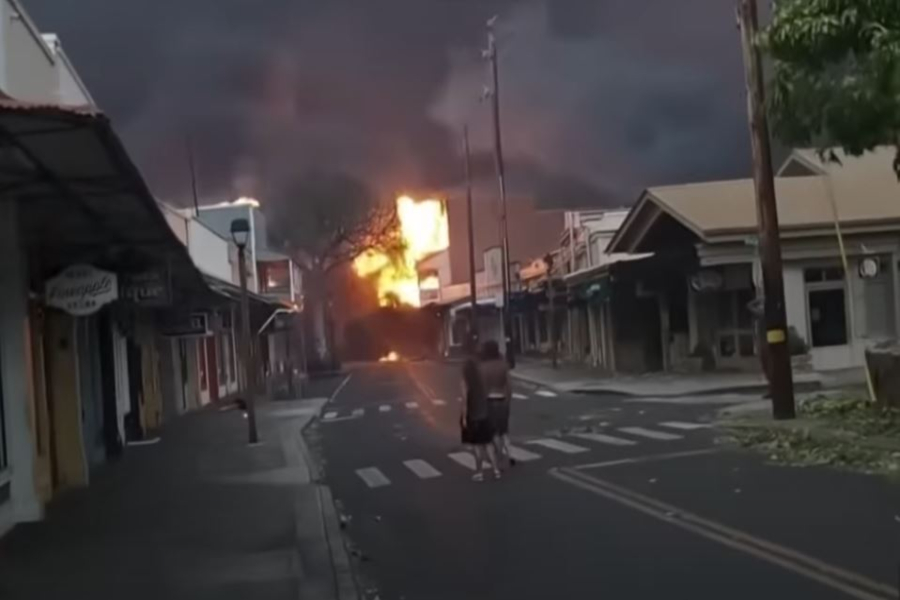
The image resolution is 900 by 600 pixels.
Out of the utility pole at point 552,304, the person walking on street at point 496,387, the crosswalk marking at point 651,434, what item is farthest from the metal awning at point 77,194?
the utility pole at point 552,304

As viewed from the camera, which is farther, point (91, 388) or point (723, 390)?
point (723, 390)

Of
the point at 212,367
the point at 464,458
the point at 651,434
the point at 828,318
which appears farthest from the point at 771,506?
the point at 212,367

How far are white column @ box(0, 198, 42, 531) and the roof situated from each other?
24.2 meters

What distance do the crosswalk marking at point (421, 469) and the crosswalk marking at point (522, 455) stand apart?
4.18 feet

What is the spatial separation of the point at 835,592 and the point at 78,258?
12.4 m

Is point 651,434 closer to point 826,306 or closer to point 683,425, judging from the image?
point 683,425

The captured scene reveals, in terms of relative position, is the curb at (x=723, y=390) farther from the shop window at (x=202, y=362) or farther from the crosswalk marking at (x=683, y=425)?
the shop window at (x=202, y=362)

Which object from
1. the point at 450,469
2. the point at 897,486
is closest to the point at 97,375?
the point at 450,469

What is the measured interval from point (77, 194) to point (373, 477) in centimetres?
756

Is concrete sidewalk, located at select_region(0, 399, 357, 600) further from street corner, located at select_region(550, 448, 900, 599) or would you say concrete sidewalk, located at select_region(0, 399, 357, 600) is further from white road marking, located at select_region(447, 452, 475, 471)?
street corner, located at select_region(550, 448, 900, 599)

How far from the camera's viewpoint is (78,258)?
18.4 metres

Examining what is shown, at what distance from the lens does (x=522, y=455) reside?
20453 millimetres

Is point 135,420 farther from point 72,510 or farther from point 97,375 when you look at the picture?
point 72,510

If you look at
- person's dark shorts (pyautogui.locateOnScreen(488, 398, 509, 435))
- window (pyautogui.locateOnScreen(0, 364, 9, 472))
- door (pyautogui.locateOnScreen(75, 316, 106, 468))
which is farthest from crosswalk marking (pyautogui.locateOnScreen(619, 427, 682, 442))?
window (pyautogui.locateOnScreen(0, 364, 9, 472))
